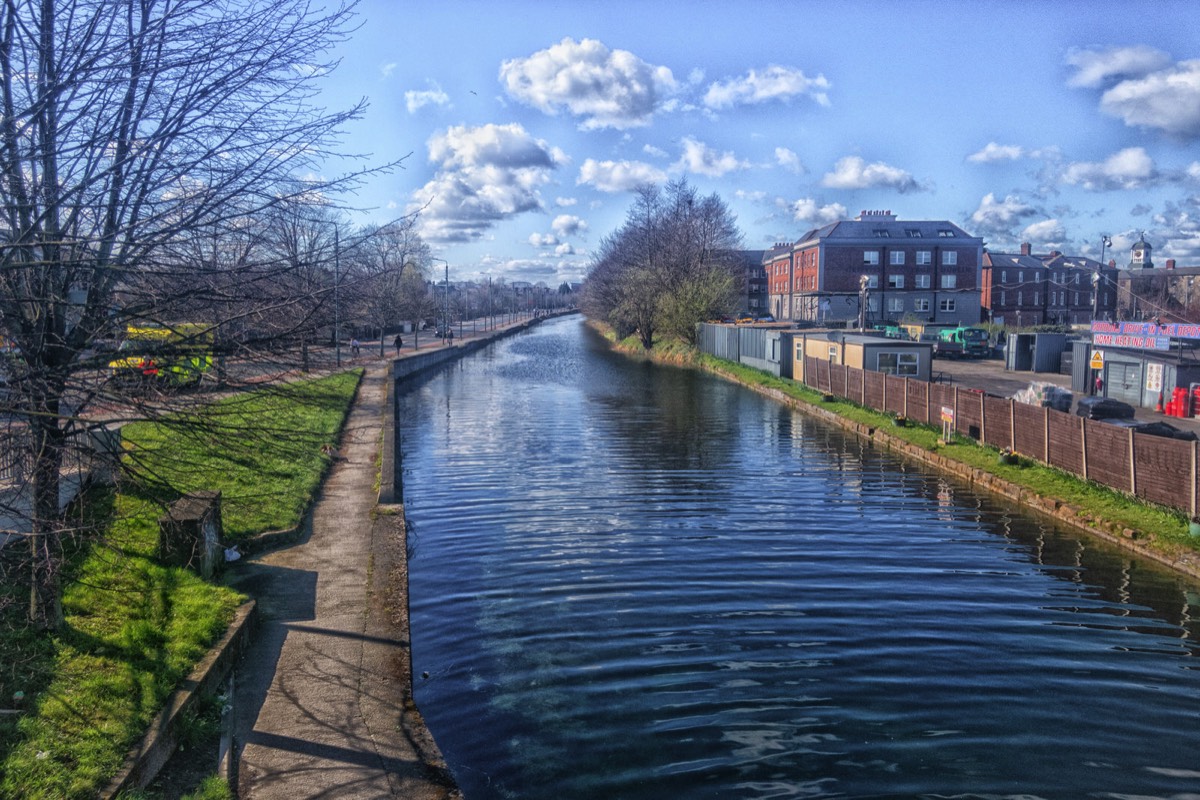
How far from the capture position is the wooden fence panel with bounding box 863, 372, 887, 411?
93.9ft

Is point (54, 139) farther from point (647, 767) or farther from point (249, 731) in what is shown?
point (647, 767)

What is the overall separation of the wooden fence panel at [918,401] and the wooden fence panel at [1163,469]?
9.21 m

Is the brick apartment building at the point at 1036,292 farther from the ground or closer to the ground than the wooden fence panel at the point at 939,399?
farther from the ground

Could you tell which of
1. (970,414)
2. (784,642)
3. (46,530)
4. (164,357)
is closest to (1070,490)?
(970,414)

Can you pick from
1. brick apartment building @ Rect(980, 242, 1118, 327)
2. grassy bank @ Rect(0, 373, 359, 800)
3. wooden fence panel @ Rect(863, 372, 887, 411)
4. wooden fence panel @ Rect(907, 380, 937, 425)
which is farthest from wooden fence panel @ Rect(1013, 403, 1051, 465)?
brick apartment building @ Rect(980, 242, 1118, 327)

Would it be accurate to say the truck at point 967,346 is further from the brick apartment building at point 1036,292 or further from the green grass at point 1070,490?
the brick apartment building at point 1036,292

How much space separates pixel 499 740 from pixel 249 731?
2126mm

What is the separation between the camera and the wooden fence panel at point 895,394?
2689 centimetres

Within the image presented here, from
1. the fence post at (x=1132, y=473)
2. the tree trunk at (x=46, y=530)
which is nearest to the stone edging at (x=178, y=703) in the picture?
the tree trunk at (x=46, y=530)

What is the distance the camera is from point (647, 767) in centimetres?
771

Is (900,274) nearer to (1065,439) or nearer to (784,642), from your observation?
(1065,439)

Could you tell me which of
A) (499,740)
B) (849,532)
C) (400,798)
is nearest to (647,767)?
(499,740)

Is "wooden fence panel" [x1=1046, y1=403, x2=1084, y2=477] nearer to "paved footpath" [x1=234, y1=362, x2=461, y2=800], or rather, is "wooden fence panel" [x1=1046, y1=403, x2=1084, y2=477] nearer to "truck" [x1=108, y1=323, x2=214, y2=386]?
"paved footpath" [x1=234, y1=362, x2=461, y2=800]

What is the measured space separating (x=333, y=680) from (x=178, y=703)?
1388 millimetres
